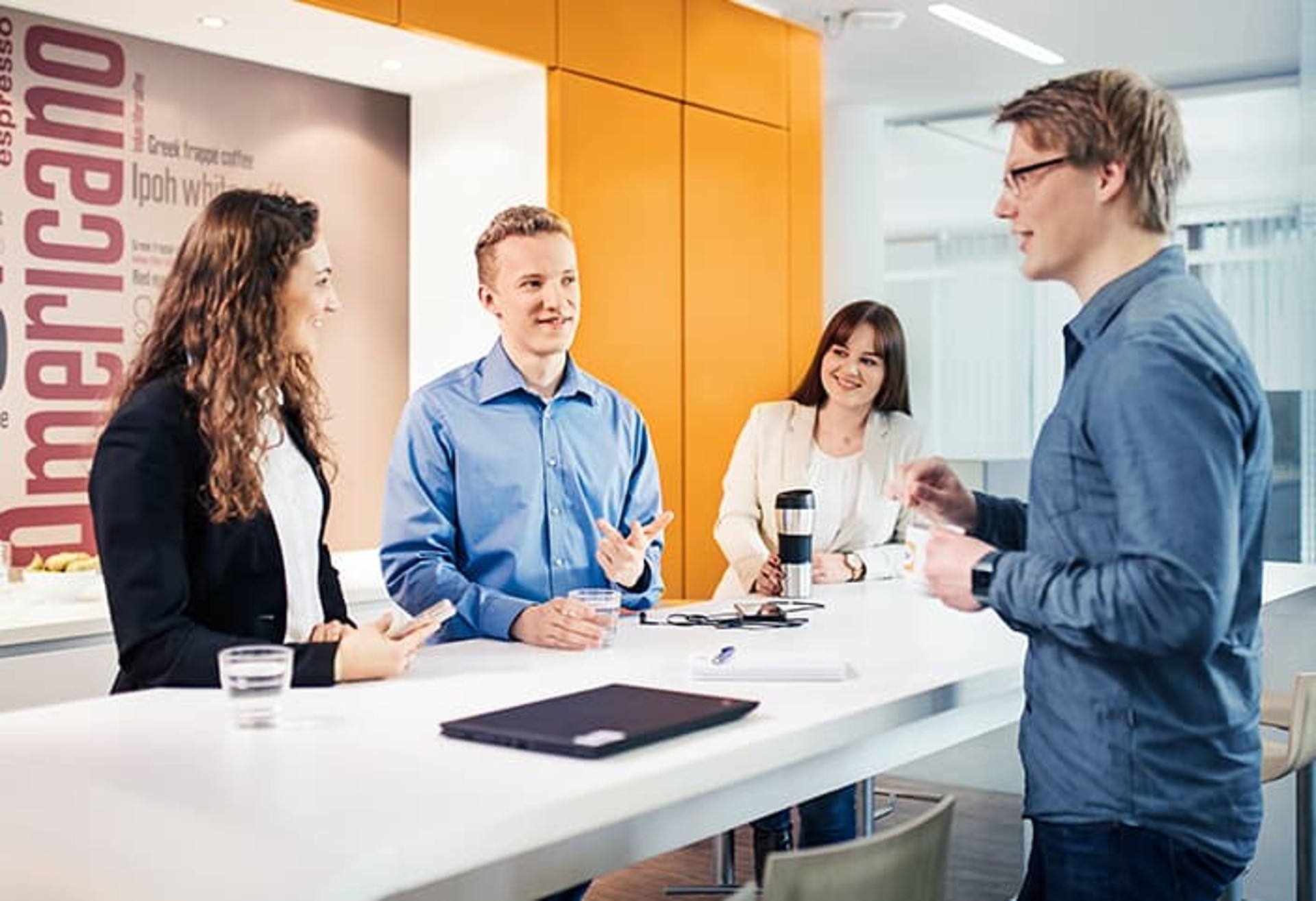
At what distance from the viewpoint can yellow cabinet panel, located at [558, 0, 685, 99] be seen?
4566mm

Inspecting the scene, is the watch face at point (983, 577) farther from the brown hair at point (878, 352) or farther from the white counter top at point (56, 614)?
the brown hair at point (878, 352)

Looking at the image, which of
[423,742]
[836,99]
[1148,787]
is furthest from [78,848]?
[836,99]

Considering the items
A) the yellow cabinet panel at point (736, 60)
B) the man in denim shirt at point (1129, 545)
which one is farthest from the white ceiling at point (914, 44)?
the man in denim shirt at point (1129, 545)

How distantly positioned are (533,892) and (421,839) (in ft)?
0.90

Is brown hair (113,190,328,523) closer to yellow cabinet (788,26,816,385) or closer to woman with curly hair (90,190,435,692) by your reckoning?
woman with curly hair (90,190,435,692)

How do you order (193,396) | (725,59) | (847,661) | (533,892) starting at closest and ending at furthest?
1. (533,892)
2. (193,396)
3. (847,661)
4. (725,59)

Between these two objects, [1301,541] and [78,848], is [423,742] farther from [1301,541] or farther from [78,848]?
[1301,541]

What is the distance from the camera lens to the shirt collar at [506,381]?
2.76m

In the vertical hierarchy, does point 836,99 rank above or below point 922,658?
above

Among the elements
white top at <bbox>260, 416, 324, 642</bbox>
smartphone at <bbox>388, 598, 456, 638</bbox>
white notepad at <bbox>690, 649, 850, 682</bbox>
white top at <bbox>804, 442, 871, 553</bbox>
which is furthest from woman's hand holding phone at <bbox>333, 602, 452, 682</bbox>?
white top at <bbox>804, 442, 871, 553</bbox>

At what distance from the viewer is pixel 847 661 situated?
7.23 feet

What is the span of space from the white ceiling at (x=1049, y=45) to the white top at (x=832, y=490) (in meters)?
2.20

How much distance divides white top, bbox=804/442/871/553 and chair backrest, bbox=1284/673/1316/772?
1169 millimetres

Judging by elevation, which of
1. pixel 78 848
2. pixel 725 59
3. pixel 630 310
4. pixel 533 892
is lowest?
pixel 533 892
